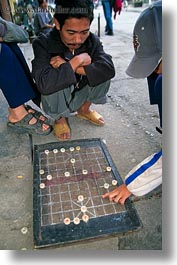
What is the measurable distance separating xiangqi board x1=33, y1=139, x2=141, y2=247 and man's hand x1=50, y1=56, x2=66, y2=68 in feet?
1.15

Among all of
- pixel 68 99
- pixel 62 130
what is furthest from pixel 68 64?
pixel 62 130

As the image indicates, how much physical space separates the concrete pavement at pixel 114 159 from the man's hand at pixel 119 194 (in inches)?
2.2

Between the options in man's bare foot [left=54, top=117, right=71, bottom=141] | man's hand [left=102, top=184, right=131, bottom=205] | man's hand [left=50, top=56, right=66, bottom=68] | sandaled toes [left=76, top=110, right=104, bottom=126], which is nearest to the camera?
man's hand [left=102, top=184, right=131, bottom=205]

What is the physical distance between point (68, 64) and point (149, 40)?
41 cm

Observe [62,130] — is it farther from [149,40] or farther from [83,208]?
[149,40]

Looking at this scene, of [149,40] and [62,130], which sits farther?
[62,130]

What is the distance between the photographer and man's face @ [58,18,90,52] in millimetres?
1020

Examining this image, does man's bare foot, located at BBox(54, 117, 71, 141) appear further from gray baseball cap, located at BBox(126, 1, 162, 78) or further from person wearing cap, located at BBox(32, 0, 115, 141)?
gray baseball cap, located at BBox(126, 1, 162, 78)

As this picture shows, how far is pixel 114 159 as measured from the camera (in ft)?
3.57

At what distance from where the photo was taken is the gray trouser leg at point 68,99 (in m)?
1.21

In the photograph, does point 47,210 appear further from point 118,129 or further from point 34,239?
point 118,129

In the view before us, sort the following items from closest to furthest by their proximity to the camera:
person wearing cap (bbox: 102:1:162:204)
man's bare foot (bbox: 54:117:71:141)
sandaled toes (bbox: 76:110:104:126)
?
person wearing cap (bbox: 102:1:162:204)
man's bare foot (bbox: 54:117:71:141)
sandaled toes (bbox: 76:110:104:126)

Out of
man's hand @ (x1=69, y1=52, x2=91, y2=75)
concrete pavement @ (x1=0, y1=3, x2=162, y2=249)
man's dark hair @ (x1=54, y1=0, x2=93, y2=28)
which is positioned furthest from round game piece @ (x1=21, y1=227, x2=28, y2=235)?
man's dark hair @ (x1=54, y1=0, x2=93, y2=28)

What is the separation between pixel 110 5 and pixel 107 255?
3.84 metres
